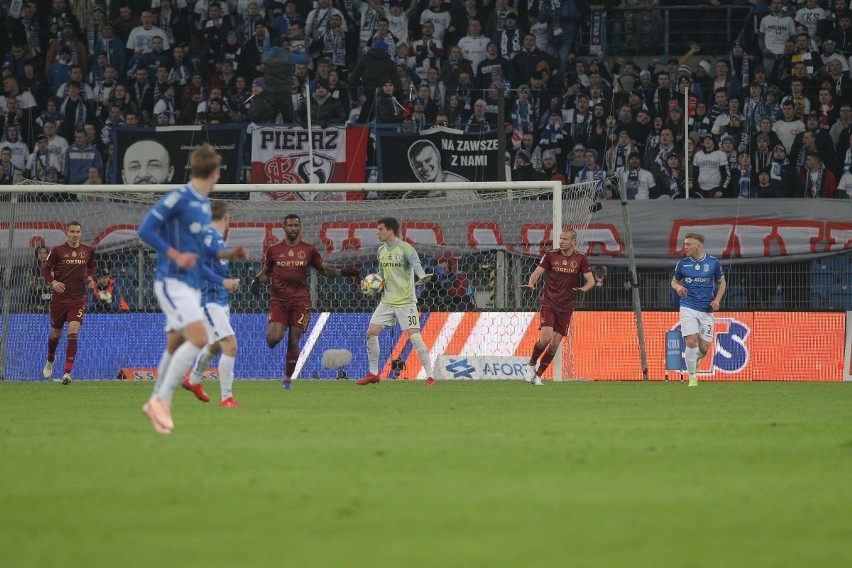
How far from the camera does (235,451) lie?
8.50 m

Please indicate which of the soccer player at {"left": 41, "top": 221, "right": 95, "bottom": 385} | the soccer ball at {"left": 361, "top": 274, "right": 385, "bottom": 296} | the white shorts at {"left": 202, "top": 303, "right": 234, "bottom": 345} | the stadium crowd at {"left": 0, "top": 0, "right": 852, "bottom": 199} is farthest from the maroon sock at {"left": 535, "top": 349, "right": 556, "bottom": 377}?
the soccer player at {"left": 41, "top": 221, "right": 95, "bottom": 385}

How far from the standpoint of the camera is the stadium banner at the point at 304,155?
23.4 m

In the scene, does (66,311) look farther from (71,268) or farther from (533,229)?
(533,229)

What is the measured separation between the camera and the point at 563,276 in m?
19.5

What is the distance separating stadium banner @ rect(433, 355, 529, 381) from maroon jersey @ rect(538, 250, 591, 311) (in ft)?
7.77

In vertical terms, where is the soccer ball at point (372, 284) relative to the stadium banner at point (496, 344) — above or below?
above

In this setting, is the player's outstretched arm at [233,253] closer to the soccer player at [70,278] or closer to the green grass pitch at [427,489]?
the green grass pitch at [427,489]

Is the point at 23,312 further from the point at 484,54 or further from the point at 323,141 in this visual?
the point at 484,54

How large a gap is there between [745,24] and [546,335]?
1061cm

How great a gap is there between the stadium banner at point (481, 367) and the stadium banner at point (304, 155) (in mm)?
3841

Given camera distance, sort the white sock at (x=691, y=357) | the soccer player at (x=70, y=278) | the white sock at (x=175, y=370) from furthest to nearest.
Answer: the soccer player at (x=70, y=278) → the white sock at (x=691, y=357) → the white sock at (x=175, y=370)

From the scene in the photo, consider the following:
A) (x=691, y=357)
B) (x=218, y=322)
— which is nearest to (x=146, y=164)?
(x=691, y=357)

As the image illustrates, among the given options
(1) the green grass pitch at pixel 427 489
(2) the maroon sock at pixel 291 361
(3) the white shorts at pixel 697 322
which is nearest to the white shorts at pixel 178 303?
(1) the green grass pitch at pixel 427 489

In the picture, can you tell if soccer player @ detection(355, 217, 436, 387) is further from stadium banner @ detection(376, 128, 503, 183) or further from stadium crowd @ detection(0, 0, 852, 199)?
stadium crowd @ detection(0, 0, 852, 199)
